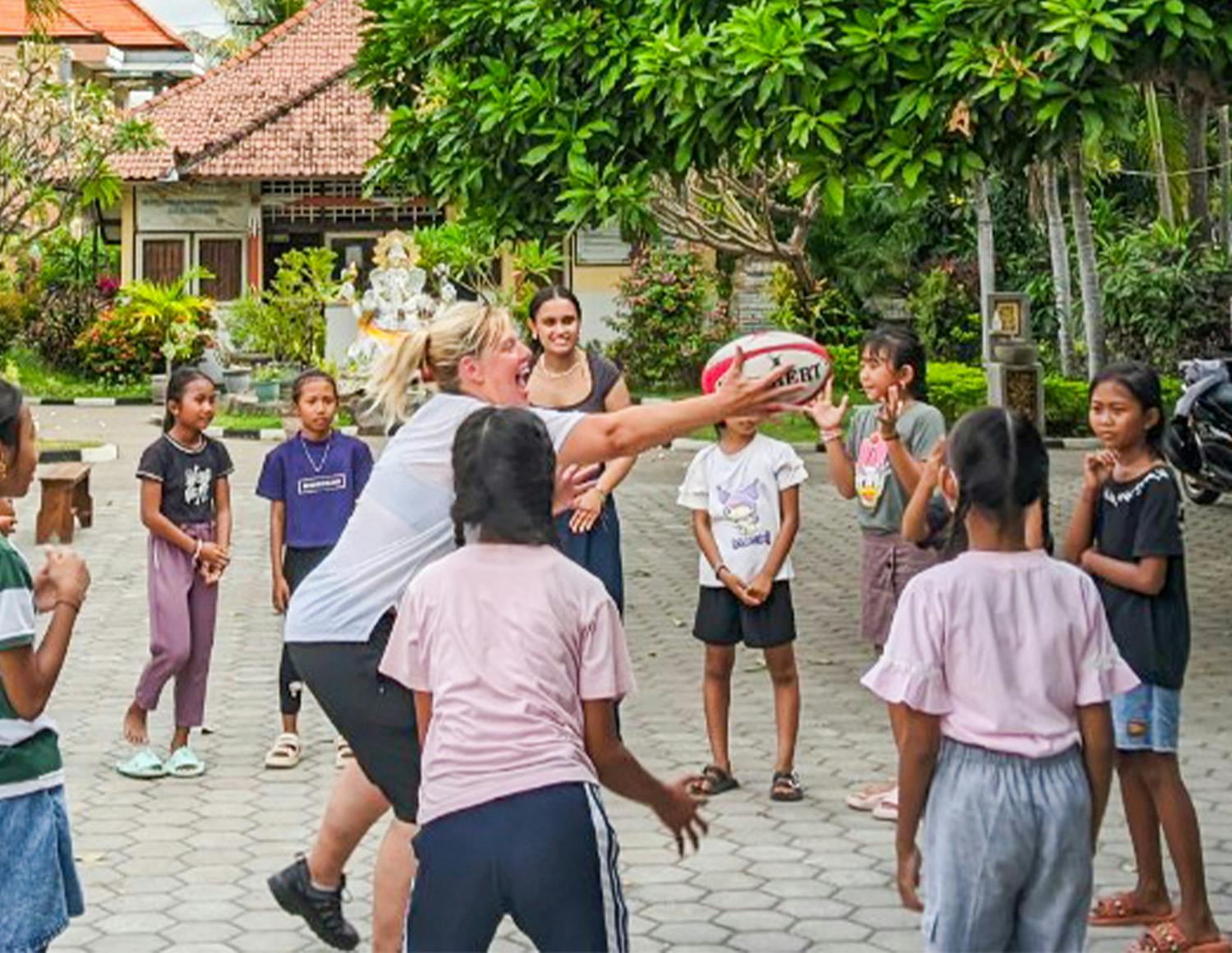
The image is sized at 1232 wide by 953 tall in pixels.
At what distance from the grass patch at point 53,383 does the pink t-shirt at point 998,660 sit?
94.2 ft

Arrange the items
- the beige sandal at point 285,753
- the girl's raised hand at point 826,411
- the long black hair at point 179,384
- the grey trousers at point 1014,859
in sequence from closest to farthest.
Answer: the grey trousers at point 1014,859
the girl's raised hand at point 826,411
the long black hair at point 179,384
the beige sandal at point 285,753

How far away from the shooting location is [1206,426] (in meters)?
14.8

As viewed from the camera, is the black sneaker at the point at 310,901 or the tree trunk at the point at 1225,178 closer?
the black sneaker at the point at 310,901

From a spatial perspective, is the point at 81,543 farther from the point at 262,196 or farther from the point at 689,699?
the point at 262,196

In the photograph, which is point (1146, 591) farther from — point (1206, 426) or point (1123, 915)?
point (1206, 426)

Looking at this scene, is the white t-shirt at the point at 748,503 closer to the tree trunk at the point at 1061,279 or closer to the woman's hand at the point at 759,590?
the woman's hand at the point at 759,590

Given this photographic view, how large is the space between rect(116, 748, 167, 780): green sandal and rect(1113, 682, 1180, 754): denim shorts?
3.96 m

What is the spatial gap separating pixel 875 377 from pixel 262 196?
3082cm

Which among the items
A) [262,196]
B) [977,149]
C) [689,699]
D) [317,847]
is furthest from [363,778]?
[262,196]

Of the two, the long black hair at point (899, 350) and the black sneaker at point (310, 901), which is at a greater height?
the long black hair at point (899, 350)

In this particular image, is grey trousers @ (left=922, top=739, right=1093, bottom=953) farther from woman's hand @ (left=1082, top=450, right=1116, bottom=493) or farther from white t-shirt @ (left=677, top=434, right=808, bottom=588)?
white t-shirt @ (left=677, top=434, right=808, bottom=588)

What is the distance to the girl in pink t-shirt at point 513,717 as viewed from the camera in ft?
11.9

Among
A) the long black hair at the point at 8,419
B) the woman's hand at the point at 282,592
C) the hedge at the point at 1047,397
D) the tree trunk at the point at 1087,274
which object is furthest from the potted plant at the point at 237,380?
the long black hair at the point at 8,419

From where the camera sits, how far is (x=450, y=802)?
3684 mm
